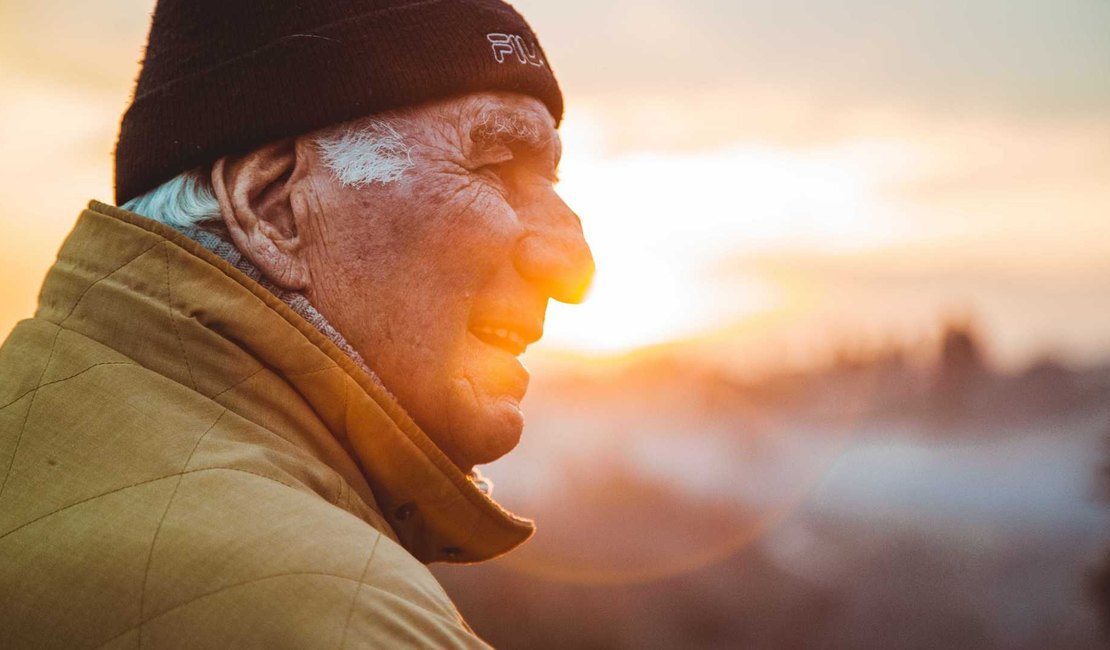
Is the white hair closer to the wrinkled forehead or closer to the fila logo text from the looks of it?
the wrinkled forehead

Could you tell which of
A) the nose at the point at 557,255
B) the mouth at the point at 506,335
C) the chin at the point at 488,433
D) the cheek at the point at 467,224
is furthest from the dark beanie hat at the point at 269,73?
the chin at the point at 488,433

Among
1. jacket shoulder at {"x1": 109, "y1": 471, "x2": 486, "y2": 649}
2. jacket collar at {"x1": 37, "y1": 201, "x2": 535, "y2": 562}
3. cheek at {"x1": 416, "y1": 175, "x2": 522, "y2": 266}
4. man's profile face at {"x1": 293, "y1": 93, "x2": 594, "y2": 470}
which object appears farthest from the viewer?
cheek at {"x1": 416, "y1": 175, "x2": 522, "y2": 266}

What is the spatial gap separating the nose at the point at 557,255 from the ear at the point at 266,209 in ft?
2.16

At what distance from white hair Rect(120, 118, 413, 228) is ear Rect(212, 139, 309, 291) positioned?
0.16 ft

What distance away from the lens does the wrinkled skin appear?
8.27 ft

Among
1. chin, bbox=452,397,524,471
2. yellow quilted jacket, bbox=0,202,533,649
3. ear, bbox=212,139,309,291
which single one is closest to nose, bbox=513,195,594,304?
chin, bbox=452,397,524,471

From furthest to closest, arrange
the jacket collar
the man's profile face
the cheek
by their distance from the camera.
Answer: the cheek, the man's profile face, the jacket collar

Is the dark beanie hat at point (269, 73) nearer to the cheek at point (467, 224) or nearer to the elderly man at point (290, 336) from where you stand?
the elderly man at point (290, 336)

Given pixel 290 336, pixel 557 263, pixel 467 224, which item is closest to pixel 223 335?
pixel 290 336

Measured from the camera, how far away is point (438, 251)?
2670 millimetres

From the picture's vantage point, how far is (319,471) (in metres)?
1.88

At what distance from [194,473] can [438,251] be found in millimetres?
1209

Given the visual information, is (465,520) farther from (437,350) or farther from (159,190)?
(159,190)

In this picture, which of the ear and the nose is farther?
the nose
